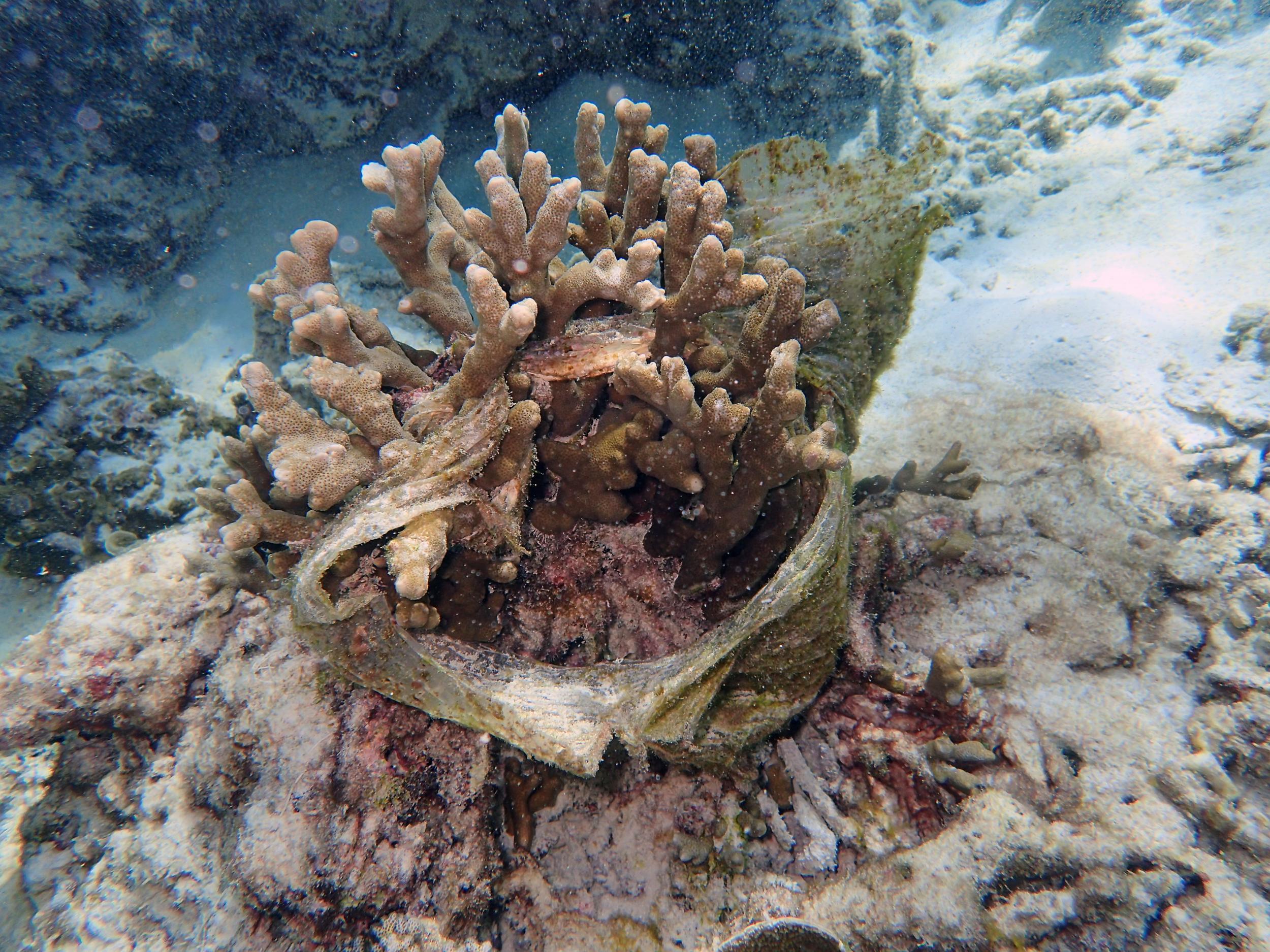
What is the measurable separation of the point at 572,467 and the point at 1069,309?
5.61m

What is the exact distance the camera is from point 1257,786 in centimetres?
186

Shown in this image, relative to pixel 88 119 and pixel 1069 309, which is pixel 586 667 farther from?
pixel 88 119

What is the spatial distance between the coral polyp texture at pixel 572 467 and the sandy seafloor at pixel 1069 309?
79 cm

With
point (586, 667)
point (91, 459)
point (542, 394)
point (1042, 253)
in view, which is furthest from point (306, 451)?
point (1042, 253)

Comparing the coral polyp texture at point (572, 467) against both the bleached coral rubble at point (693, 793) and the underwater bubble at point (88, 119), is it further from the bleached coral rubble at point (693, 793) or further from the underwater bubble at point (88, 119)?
the underwater bubble at point (88, 119)

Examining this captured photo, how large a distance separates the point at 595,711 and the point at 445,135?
8730mm

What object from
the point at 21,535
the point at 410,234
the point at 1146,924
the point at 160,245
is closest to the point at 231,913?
the point at 410,234

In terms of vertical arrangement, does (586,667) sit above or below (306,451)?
below

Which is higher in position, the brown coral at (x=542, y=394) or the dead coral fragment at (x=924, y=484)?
the brown coral at (x=542, y=394)

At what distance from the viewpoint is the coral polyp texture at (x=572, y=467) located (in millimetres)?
1719

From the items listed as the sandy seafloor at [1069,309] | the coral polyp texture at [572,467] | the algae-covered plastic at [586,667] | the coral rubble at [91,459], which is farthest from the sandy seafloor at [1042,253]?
the algae-covered plastic at [586,667]

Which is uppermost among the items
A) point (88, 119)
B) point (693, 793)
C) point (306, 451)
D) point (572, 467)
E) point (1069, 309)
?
point (88, 119)

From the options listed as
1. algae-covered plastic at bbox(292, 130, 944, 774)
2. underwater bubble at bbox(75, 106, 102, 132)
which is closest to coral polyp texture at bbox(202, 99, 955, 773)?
algae-covered plastic at bbox(292, 130, 944, 774)

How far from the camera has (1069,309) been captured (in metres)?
5.28
